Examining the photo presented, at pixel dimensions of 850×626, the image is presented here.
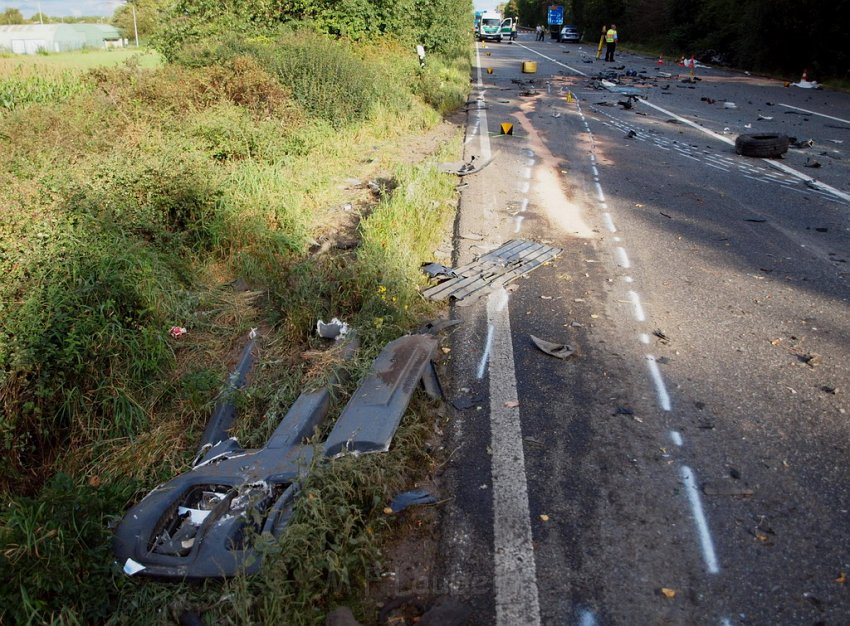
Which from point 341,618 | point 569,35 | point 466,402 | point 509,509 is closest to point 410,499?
point 509,509

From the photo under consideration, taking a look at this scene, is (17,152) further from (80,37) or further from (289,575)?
(80,37)

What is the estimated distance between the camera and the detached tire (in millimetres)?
11039

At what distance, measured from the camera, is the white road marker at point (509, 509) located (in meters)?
2.70

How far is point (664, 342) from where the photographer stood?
4.86 metres

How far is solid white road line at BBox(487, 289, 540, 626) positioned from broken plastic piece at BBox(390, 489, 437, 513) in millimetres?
368

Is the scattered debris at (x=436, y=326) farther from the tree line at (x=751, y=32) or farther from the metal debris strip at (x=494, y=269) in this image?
the tree line at (x=751, y=32)

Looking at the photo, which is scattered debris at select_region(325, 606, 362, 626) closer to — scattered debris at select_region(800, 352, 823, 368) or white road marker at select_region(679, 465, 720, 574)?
white road marker at select_region(679, 465, 720, 574)

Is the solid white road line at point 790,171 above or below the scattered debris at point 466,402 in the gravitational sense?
above

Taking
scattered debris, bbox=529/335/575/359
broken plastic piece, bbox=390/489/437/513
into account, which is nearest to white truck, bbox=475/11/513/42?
scattered debris, bbox=529/335/575/359

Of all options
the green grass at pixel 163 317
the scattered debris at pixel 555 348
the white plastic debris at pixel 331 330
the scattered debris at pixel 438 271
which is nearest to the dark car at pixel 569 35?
the green grass at pixel 163 317

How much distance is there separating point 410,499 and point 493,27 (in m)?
55.4

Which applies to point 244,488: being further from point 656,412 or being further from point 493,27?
point 493,27

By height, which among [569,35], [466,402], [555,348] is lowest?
[466,402]

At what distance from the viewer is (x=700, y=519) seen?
314 centimetres
